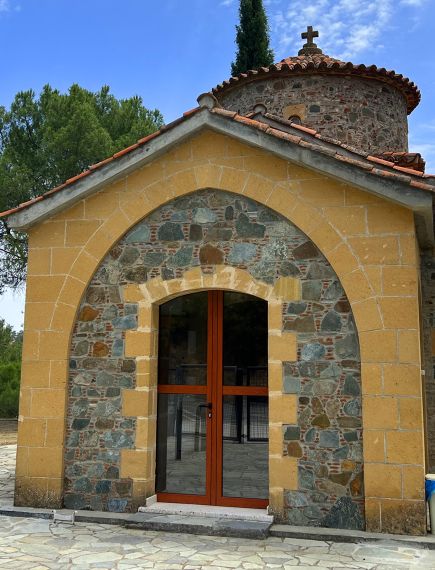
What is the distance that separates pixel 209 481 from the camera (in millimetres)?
6527

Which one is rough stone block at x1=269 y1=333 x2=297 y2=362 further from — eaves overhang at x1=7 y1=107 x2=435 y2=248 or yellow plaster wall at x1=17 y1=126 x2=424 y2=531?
eaves overhang at x1=7 y1=107 x2=435 y2=248

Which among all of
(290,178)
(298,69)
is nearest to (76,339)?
(290,178)

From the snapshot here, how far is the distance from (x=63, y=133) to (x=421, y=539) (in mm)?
14251

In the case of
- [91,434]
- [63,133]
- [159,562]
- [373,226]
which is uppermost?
[63,133]

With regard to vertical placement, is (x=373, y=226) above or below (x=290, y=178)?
below

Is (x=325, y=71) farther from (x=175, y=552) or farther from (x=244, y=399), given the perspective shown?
(x=175, y=552)

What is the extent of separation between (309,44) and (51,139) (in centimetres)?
848

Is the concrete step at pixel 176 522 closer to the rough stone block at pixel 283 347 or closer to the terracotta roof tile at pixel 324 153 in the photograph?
the rough stone block at pixel 283 347

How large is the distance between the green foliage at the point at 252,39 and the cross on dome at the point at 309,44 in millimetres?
7081

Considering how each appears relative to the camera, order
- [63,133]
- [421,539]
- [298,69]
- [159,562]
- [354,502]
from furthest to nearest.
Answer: [63,133]
[298,69]
[354,502]
[421,539]
[159,562]

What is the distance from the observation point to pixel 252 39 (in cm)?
1883

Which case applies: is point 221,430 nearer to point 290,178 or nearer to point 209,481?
point 209,481

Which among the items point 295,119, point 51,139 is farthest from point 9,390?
point 295,119

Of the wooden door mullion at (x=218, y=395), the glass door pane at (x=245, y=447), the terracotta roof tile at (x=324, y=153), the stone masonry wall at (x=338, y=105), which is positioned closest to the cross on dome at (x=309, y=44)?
the stone masonry wall at (x=338, y=105)
